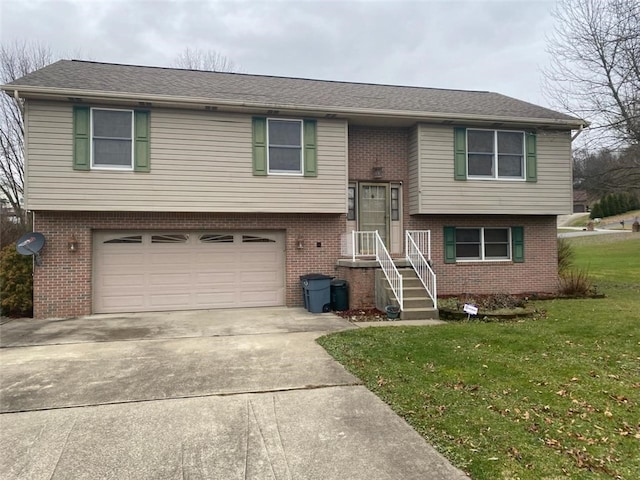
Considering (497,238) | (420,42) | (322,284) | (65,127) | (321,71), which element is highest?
(321,71)

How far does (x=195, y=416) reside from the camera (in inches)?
160

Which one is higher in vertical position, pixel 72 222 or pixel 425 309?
pixel 72 222

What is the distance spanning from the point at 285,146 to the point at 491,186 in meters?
5.80

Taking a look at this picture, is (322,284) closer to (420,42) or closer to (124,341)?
(124,341)

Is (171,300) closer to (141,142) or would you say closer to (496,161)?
(141,142)

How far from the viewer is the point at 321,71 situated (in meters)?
31.9

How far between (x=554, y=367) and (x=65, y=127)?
1038cm

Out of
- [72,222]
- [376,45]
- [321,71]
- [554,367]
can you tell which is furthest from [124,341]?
[321,71]

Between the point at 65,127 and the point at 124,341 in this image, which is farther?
the point at 65,127

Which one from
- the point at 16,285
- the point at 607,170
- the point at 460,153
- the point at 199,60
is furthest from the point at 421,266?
the point at 199,60

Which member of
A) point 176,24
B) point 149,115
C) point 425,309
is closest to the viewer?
point 425,309

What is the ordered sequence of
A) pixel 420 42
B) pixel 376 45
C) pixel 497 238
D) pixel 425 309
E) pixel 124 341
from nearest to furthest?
1. pixel 124 341
2. pixel 425 309
3. pixel 497 238
4. pixel 420 42
5. pixel 376 45

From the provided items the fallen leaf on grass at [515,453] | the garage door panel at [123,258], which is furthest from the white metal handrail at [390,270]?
the garage door panel at [123,258]

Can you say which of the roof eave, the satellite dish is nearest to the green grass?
the roof eave
